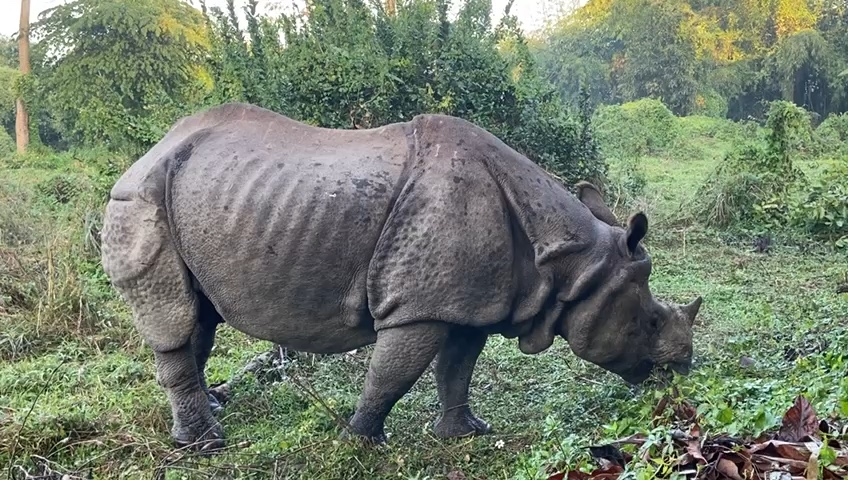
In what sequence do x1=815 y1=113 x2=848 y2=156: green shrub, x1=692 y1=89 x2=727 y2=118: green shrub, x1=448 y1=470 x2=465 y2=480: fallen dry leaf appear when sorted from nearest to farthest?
1. x1=448 y1=470 x2=465 y2=480: fallen dry leaf
2. x1=815 y1=113 x2=848 y2=156: green shrub
3. x1=692 y1=89 x2=727 y2=118: green shrub

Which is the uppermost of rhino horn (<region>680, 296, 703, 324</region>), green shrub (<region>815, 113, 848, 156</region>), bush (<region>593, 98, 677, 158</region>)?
rhino horn (<region>680, 296, 703, 324</region>)

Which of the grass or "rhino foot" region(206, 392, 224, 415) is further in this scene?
"rhino foot" region(206, 392, 224, 415)

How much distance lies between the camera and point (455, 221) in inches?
173

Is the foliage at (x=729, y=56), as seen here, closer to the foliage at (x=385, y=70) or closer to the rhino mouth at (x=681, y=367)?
the foliage at (x=385, y=70)

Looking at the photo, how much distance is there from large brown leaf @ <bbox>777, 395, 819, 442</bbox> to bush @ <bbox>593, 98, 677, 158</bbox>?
16.6 metres

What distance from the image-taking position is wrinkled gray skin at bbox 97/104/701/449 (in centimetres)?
446

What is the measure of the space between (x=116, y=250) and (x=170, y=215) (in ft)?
1.24

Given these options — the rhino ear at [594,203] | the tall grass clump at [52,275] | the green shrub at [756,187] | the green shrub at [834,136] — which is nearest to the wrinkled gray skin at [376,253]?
the rhino ear at [594,203]

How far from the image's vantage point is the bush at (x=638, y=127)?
2075 centimetres

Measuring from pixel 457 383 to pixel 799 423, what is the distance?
2340 millimetres

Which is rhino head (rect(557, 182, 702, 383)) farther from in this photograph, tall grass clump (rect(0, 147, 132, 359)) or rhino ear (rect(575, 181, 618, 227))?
tall grass clump (rect(0, 147, 132, 359))

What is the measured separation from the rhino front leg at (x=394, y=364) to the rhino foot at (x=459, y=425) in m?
0.48

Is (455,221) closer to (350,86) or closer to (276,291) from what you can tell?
(276,291)

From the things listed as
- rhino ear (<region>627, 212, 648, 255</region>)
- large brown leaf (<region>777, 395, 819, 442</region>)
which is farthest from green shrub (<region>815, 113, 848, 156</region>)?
large brown leaf (<region>777, 395, 819, 442</region>)
